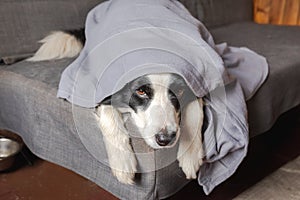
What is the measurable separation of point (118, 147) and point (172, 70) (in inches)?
9.2

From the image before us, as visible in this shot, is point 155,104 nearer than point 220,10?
Yes

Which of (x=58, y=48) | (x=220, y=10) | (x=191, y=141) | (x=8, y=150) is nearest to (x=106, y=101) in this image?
(x=191, y=141)

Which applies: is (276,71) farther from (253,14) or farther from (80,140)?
(253,14)

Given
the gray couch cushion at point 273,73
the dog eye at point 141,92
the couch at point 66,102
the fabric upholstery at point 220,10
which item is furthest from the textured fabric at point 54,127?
the fabric upholstery at point 220,10

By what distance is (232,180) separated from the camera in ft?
4.67

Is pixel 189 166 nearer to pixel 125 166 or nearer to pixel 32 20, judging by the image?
pixel 125 166

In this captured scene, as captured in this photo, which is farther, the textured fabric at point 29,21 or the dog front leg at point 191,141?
the textured fabric at point 29,21

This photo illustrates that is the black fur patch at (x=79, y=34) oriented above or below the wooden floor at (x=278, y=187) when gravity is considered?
above

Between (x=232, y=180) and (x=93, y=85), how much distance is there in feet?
2.41

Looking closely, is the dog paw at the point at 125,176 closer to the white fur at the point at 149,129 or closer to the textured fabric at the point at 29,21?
the white fur at the point at 149,129

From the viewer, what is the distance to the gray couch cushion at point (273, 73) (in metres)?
1.24

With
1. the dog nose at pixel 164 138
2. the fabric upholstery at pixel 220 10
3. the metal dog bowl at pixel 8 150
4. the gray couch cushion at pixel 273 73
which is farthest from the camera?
the fabric upholstery at pixel 220 10

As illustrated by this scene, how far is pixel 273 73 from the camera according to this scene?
1.30 m

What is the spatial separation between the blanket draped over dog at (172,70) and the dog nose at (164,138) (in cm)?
14
